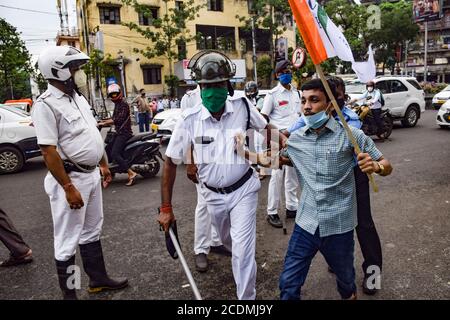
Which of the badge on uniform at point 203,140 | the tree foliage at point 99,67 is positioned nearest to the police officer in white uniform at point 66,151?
the badge on uniform at point 203,140

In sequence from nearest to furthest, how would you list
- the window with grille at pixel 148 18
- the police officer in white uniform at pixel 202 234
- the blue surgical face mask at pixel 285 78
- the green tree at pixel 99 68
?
1. the police officer in white uniform at pixel 202 234
2. the blue surgical face mask at pixel 285 78
3. the green tree at pixel 99 68
4. the window with grille at pixel 148 18

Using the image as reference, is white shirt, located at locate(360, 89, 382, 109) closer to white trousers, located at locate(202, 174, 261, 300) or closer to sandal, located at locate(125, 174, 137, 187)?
sandal, located at locate(125, 174, 137, 187)

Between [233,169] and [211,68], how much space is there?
69 centimetres

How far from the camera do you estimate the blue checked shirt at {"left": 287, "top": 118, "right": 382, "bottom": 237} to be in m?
2.32

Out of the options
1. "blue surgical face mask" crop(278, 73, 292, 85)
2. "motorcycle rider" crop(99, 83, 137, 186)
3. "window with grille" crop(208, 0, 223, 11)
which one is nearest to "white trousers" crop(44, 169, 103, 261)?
"blue surgical face mask" crop(278, 73, 292, 85)

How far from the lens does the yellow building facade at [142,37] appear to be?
27.4 metres

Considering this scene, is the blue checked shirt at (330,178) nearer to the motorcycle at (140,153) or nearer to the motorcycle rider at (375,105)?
the motorcycle at (140,153)

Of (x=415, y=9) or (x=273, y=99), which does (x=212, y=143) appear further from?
Result: (x=415, y=9)

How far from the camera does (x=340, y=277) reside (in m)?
2.42

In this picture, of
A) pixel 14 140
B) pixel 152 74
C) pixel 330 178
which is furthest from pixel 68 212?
pixel 152 74

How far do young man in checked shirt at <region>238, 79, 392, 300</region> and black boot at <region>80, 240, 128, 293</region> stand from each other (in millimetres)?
1571

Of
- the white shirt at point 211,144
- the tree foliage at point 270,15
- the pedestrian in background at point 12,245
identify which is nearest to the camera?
the white shirt at point 211,144

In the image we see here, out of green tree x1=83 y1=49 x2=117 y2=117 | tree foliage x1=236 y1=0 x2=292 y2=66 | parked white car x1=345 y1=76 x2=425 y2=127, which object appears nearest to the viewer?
parked white car x1=345 y1=76 x2=425 y2=127

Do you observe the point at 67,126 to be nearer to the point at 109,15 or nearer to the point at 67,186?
the point at 67,186
